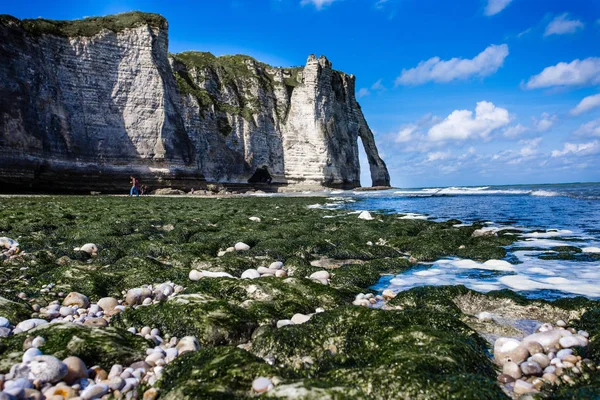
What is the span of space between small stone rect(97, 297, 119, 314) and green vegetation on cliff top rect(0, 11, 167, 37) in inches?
1506

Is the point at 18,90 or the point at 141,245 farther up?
the point at 18,90

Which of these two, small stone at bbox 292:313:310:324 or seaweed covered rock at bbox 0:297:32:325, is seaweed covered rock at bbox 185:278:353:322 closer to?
small stone at bbox 292:313:310:324

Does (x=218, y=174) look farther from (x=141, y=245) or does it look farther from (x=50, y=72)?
(x=141, y=245)

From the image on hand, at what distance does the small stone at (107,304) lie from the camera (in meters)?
5.20

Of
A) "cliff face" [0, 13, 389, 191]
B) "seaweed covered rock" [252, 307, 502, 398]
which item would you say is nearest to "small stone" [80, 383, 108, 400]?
"seaweed covered rock" [252, 307, 502, 398]

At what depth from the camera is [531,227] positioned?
14266 millimetres

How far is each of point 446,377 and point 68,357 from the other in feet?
10.7

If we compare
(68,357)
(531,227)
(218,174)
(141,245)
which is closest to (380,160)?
(218,174)

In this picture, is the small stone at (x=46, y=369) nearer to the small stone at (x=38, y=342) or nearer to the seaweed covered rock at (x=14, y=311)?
the small stone at (x=38, y=342)

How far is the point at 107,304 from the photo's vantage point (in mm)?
5254

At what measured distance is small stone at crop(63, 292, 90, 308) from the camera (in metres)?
5.22

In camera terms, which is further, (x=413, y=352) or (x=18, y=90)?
(x=18, y=90)

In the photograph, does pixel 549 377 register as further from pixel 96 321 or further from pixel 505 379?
pixel 96 321

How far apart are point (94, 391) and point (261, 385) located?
1331 mm
